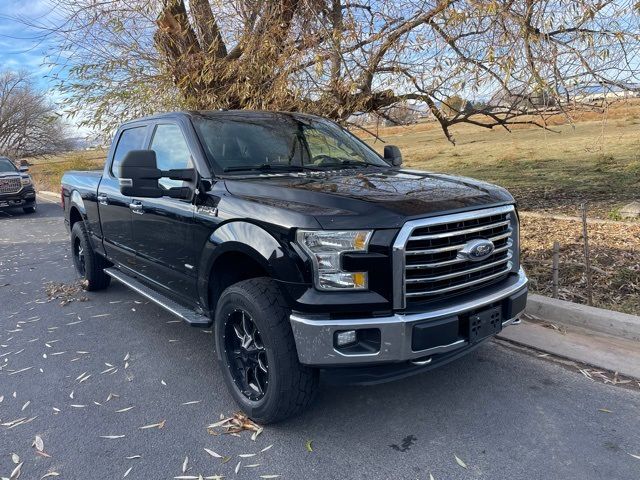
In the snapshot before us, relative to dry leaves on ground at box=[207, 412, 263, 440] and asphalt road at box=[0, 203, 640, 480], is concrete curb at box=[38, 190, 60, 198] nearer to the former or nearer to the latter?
asphalt road at box=[0, 203, 640, 480]

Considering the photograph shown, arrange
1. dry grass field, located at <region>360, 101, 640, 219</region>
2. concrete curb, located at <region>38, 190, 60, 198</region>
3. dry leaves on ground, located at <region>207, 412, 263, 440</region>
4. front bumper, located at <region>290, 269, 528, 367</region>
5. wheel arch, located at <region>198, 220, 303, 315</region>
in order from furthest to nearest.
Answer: concrete curb, located at <region>38, 190, 60, 198</region>, dry grass field, located at <region>360, 101, 640, 219</region>, dry leaves on ground, located at <region>207, 412, 263, 440</region>, wheel arch, located at <region>198, 220, 303, 315</region>, front bumper, located at <region>290, 269, 528, 367</region>

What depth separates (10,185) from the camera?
46.5 ft

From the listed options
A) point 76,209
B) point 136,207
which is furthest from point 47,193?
point 136,207

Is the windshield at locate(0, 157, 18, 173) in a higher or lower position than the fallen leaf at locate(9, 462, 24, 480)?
higher

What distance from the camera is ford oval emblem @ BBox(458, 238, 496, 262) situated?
300 cm

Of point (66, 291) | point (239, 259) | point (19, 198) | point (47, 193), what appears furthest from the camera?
point (47, 193)

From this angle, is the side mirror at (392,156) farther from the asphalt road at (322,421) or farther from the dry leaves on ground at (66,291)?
the dry leaves on ground at (66,291)

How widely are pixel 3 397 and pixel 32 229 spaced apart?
30.4 ft

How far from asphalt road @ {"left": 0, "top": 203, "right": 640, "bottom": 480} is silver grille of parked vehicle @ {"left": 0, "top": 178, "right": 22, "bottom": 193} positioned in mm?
11305

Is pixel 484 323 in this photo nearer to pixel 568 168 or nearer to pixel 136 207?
pixel 136 207

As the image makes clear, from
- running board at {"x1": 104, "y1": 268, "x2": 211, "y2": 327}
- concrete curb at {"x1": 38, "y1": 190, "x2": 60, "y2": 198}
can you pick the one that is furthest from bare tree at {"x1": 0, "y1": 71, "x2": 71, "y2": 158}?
running board at {"x1": 104, "y1": 268, "x2": 211, "y2": 327}

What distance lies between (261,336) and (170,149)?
2017 mm

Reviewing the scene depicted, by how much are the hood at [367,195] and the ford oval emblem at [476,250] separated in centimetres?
21

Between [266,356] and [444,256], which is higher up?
[444,256]
